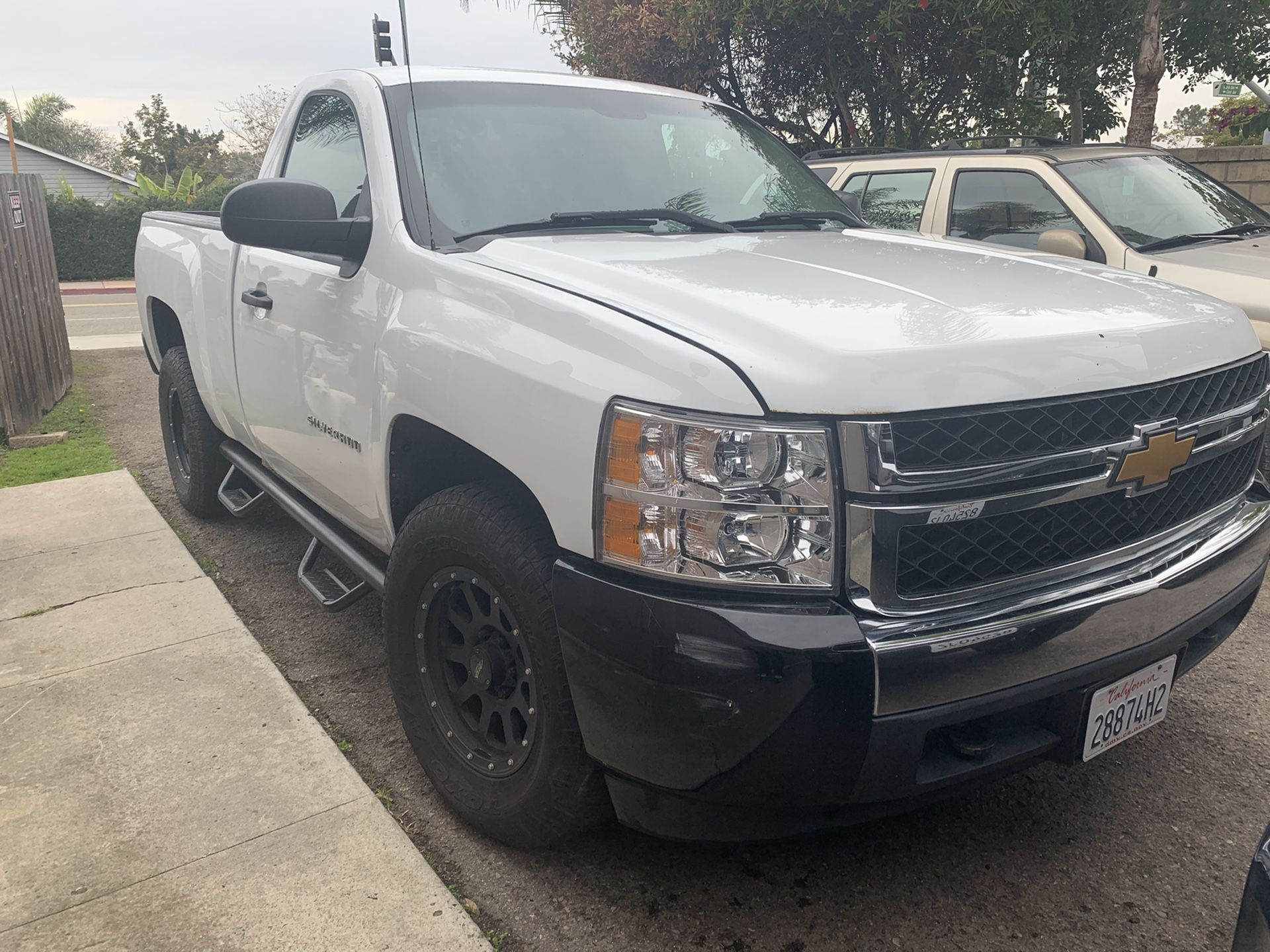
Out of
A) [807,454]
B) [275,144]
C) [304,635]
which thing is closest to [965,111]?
[275,144]

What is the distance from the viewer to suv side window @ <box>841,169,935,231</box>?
625 cm

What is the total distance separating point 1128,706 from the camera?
2.20 metres

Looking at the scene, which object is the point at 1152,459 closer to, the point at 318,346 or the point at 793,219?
the point at 793,219

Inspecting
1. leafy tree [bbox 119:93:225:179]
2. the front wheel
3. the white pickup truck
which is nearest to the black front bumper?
the white pickup truck

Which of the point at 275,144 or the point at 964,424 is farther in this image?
the point at 275,144

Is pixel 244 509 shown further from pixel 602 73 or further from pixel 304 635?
pixel 602 73

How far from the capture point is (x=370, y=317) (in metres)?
2.72

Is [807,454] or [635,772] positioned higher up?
[807,454]

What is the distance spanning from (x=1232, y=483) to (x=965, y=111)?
10969 millimetres

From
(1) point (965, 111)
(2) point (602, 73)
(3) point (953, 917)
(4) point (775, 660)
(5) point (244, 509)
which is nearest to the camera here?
(4) point (775, 660)

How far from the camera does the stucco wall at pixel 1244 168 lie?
10.5 metres

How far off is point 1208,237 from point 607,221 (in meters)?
4.18

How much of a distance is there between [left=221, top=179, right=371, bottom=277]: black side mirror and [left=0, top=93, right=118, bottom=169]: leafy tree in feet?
237

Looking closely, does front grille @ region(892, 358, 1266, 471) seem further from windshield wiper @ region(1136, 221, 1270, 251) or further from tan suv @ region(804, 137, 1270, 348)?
windshield wiper @ region(1136, 221, 1270, 251)
